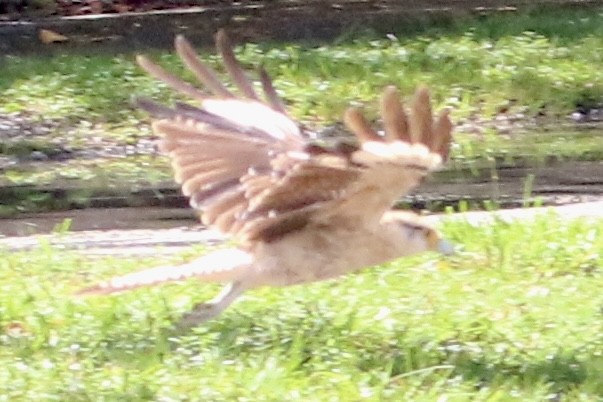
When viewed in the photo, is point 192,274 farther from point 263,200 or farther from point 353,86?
point 353,86

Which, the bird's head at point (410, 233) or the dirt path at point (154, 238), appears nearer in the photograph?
the bird's head at point (410, 233)

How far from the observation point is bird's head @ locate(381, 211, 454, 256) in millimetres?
5227

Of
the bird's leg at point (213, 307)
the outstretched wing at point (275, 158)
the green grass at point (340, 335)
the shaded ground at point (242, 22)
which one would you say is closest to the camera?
the outstretched wing at point (275, 158)

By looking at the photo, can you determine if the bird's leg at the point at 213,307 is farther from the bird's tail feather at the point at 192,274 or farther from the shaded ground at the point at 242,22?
the shaded ground at the point at 242,22

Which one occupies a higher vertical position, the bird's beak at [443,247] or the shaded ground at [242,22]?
the bird's beak at [443,247]

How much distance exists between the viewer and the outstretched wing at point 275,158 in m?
4.27

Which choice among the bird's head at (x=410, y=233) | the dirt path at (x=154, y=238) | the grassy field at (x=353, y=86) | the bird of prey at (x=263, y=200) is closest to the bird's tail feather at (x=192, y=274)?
the bird of prey at (x=263, y=200)

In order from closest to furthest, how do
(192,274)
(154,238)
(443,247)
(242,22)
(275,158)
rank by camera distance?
(275,158) < (192,274) < (443,247) < (154,238) < (242,22)

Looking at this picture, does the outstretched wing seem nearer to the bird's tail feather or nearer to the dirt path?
the bird's tail feather

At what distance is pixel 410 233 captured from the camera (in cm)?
530

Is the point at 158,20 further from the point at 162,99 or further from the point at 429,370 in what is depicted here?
the point at 429,370

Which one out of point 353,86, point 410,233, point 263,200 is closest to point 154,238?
point 410,233

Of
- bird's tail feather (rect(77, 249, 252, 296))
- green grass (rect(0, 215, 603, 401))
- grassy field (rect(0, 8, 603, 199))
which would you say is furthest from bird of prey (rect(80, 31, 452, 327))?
grassy field (rect(0, 8, 603, 199))

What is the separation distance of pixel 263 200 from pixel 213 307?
1.70 ft
